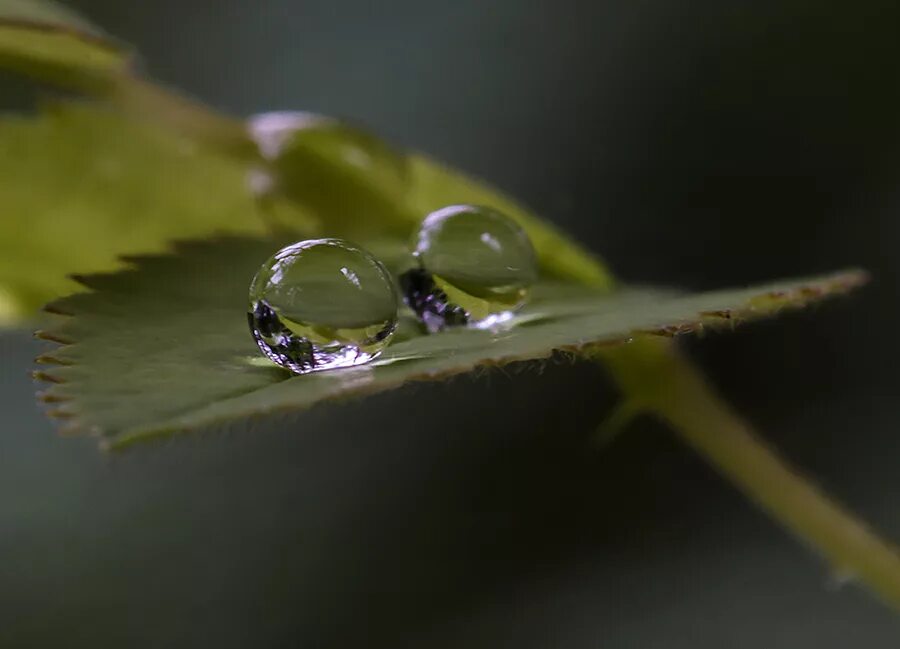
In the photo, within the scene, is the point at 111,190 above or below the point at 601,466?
below

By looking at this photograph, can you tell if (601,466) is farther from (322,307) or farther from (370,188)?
(322,307)

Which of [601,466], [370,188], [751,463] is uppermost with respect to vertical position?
[601,466]

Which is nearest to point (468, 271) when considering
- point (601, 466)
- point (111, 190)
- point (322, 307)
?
point (322, 307)

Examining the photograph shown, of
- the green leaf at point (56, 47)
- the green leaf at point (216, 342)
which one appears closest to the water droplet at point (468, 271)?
the green leaf at point (216, 342)

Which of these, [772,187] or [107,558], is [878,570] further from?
[107,558]

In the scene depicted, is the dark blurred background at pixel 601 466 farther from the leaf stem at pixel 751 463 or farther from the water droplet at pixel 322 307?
the water droplet at pixel 322 307

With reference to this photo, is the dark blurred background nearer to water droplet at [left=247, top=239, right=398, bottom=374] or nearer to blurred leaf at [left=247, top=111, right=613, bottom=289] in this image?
blurred leaf at [left=247, top=111, right=613, bottom=289]
